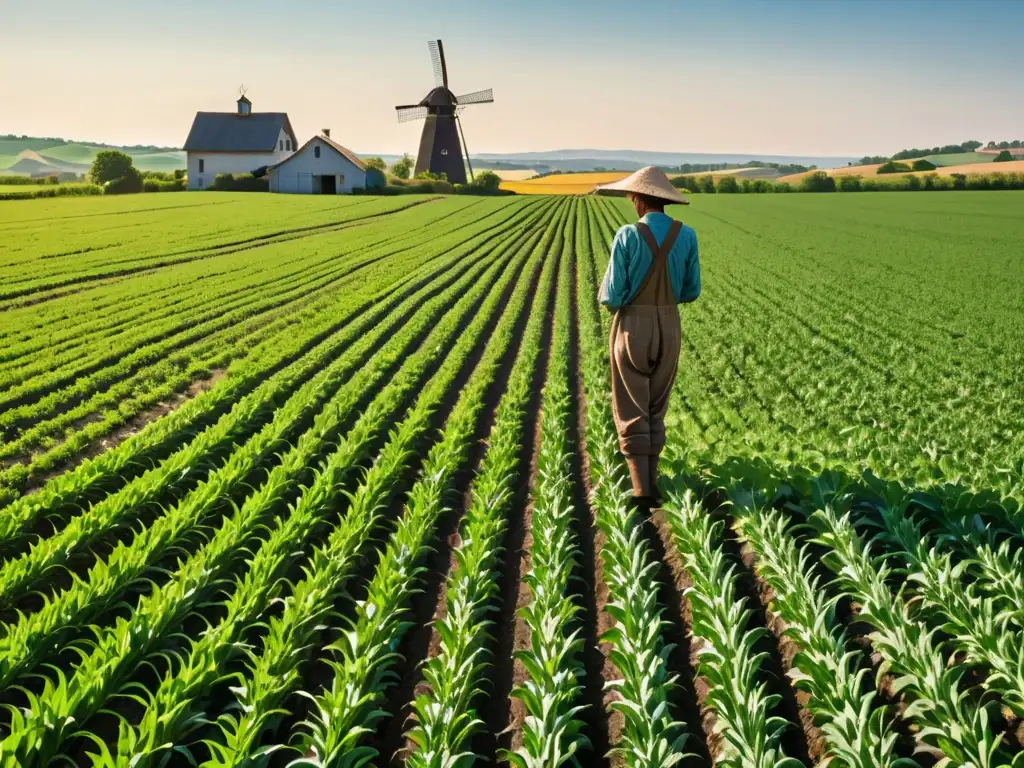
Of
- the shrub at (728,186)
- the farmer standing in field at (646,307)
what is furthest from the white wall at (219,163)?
the farmer standing in field at (646,307)

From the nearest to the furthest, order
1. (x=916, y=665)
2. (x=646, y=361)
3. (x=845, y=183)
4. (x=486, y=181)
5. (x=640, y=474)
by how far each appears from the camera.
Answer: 1. (x=916, y=665)
2. (x=646, y=361)
3. (x=640, y=474)
4. (x=486, y=181)
5. (x=845, y=183)

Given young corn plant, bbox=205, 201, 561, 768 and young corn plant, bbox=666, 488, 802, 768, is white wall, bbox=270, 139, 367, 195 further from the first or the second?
young corn plant, bbox=666, 488, 802, 768

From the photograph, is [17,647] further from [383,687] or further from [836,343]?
[836,343]

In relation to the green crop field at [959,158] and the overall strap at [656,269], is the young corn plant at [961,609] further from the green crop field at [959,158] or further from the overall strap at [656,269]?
the green crop field at [959,158]

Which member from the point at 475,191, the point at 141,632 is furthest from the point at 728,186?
the point at 141,632

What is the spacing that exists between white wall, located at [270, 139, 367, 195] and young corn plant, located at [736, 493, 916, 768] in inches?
2673

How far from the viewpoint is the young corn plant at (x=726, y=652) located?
394 cm

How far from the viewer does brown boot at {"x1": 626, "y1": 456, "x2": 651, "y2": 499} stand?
22.2 feet

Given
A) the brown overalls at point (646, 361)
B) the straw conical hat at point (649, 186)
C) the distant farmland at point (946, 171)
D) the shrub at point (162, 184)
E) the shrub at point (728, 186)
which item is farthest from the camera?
the shrub at point (728, 186)

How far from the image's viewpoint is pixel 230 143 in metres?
75.8

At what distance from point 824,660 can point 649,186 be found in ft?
12.5

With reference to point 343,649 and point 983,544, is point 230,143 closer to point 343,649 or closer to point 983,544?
point 343,649

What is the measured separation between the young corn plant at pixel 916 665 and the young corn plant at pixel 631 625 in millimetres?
1197

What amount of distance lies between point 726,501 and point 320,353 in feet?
31.7
